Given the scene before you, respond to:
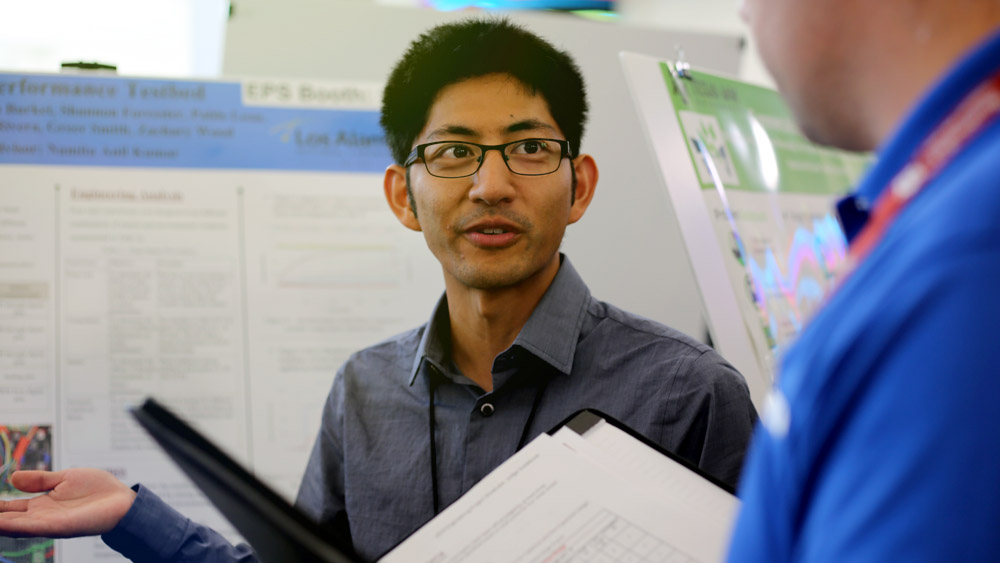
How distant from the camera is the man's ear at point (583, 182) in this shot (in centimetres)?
153

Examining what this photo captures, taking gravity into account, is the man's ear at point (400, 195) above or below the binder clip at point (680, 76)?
below

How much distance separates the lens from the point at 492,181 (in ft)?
4.47

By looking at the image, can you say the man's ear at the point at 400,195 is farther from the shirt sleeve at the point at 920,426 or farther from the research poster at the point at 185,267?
the shirt sleeve at the point at 920,426

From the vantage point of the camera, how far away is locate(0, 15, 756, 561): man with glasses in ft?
4.38

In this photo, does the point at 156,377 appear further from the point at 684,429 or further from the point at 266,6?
the point at 684,429

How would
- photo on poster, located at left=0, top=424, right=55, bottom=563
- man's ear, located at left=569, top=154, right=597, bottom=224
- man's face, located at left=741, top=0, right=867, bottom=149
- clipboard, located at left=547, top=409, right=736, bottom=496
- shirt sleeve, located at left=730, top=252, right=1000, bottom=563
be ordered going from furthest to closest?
photo on poster, located at left=0, top=424, right=55, bottom=563, man's ear, located at left=569, top=154, right=597, bottom=224, clipboard, located at left=547, top=409, right=736, bottom=496, man's face, located at left=741, top=0, right=867, bottom=149, shirt sleeve, located at left=730, top=252, right=1000, bottom=563

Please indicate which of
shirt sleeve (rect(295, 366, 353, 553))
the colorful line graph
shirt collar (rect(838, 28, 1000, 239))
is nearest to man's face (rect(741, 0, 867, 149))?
shirt collar (rect(838, 28, 1000, 239))

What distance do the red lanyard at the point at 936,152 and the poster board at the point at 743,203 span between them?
1.00 meters

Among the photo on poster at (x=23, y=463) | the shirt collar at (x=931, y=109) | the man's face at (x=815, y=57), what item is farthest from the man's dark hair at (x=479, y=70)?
the photo on poster at (x=23, y=463)

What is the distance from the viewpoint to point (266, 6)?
2277 millimetres

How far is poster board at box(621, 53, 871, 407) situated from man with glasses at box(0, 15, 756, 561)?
0.13 m

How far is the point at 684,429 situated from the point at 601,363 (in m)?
0.19

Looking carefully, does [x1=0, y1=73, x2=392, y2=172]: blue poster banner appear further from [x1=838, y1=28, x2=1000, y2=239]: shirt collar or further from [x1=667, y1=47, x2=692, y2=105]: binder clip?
[x1=838, y1=28, x2=1000, y2=239]: shirt collar

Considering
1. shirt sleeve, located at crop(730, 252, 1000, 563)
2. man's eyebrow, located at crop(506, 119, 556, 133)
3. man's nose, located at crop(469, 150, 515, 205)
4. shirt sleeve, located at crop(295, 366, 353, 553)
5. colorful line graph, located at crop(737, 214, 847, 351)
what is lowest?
shirt sleeve, located at crop(295, 366, 353, 553)
